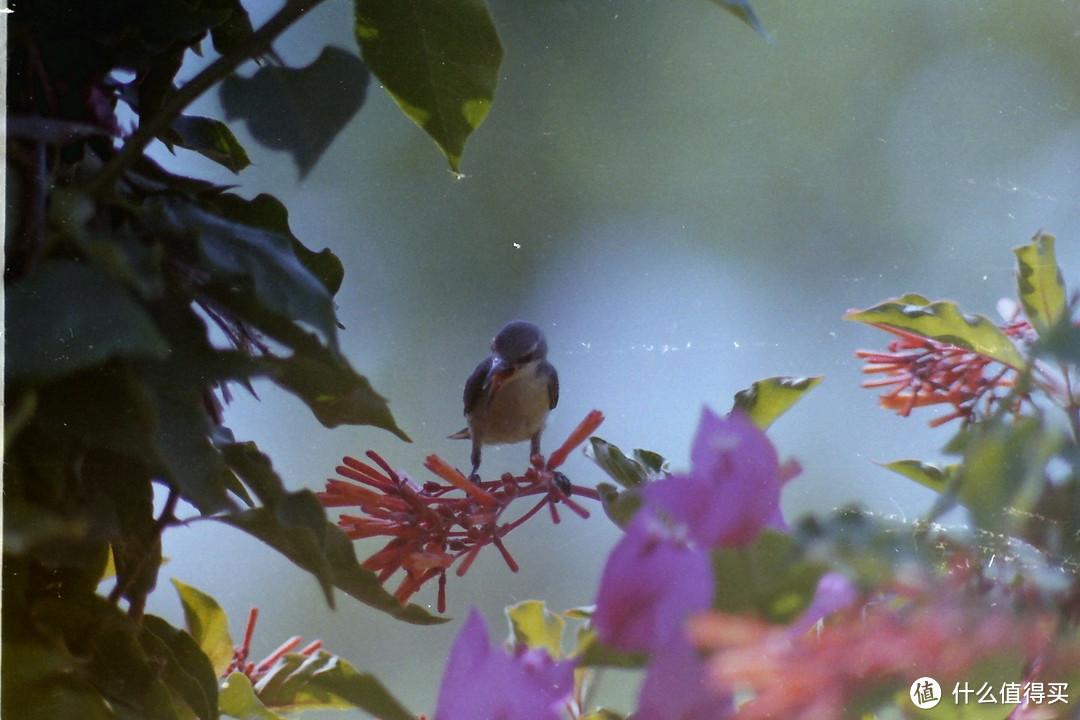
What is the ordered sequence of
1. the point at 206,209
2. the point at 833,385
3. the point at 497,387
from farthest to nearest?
the point at 497,387 → the point at 833,385 → the point at 206,209

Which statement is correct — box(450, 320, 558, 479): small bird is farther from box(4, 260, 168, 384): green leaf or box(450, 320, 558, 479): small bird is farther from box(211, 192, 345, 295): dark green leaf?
box(4, 260, 168, 384): green leaf

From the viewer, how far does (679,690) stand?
17cm

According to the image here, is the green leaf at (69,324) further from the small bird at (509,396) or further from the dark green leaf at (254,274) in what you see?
the small bird at (509,396)

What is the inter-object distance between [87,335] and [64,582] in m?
0.10

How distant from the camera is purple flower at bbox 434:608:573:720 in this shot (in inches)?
7.3

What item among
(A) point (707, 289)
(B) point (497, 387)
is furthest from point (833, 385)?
(B) point (497, 387)

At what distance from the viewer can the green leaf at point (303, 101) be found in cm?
40

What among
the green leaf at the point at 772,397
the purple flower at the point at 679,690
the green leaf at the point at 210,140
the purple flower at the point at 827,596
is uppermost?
the green leaf at the point at 210,140

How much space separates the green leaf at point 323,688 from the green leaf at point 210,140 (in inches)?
8.2

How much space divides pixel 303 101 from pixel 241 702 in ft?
0.82

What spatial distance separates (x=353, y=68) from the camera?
1.31 feet

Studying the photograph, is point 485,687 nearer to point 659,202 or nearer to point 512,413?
point 659,202

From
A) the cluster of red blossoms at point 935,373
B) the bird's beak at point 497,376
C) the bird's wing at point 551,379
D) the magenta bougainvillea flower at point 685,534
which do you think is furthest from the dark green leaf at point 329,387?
the bird's wing at point 551,379

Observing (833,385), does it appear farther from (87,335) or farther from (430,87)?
(87,335)
